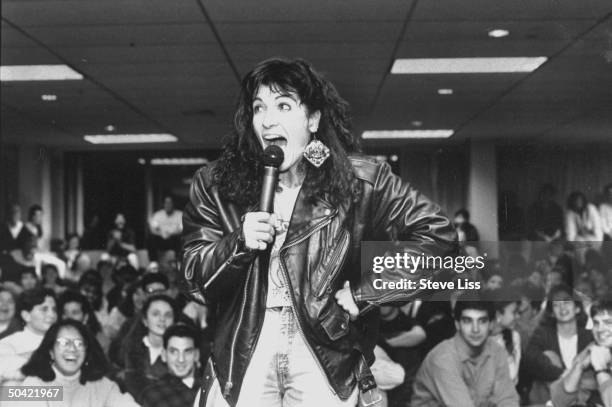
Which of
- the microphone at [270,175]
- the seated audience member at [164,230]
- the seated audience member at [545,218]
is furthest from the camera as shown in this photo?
the seated audience member at [164,230]

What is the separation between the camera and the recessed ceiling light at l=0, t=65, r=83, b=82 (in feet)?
13.2

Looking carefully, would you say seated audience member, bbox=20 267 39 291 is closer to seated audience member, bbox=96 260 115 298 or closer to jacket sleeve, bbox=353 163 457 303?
seated audience member, bbox=96 260 115 298

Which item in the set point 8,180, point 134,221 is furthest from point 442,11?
point 134,221

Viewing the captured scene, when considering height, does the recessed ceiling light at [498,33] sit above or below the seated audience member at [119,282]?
above

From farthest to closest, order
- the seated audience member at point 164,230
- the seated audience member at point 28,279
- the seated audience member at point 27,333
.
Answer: the seated audience member at point 164,230, the seated audience member at point 28,279, the seated audience member at point 27,333

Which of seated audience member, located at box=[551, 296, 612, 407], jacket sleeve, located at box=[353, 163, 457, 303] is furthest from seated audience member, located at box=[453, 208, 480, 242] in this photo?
jacket sleeve, located at box=[353, 163, 457, 303]

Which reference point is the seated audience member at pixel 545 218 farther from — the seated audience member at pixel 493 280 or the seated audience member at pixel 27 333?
the seated audience member at pixel 27 333

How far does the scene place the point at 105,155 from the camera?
429cm

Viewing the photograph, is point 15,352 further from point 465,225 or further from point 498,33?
point 498,33

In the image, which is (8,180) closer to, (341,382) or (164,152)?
(164,152)

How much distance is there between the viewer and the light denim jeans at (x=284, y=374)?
1.86 metres

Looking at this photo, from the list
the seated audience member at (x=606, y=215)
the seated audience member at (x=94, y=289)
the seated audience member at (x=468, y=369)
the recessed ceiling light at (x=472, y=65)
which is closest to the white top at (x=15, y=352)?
the seated audience member at (x=94, y=289)

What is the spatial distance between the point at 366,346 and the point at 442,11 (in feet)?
6.44

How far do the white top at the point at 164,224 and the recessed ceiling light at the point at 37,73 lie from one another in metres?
1.28
